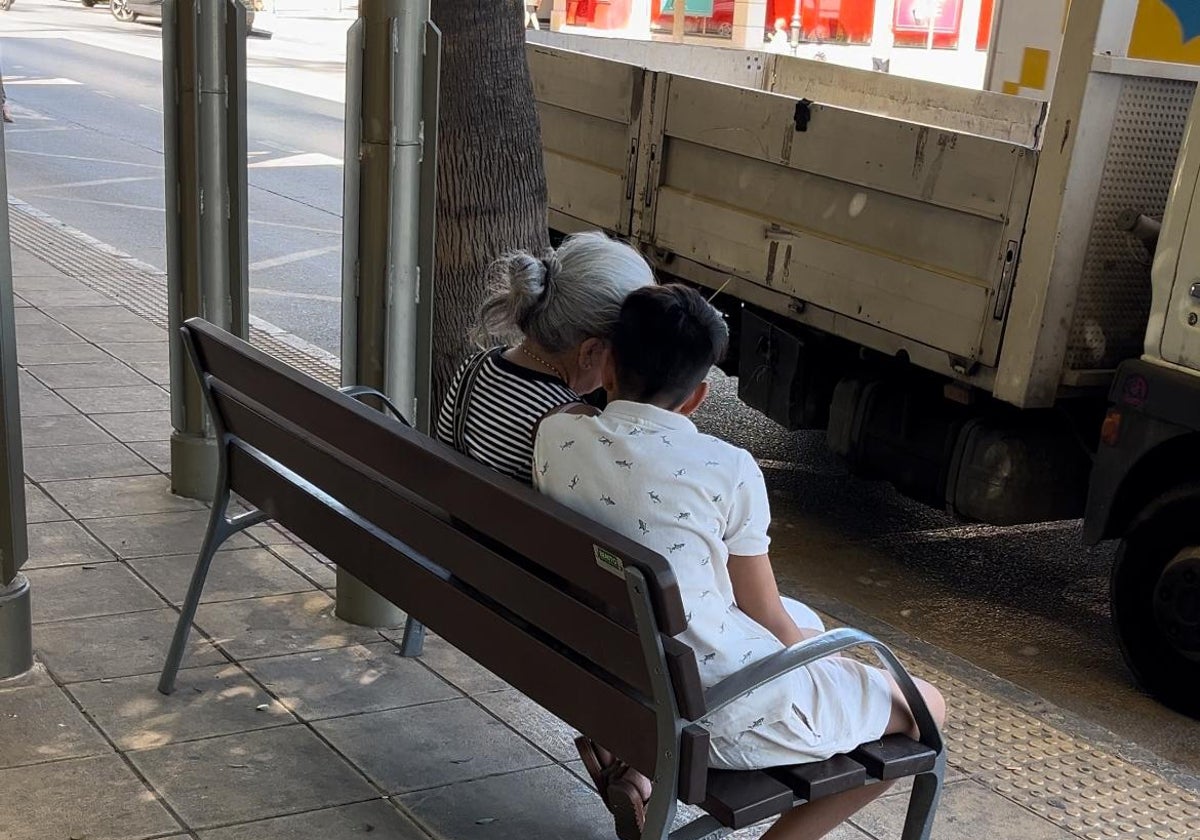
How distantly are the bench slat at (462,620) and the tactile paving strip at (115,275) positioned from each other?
12.0 ft

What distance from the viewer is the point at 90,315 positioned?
870 centimetres

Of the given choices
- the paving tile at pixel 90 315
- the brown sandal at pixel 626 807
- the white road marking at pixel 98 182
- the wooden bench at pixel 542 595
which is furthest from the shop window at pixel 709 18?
the brown sandal at pixel 626 807

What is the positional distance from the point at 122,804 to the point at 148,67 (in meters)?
24.7

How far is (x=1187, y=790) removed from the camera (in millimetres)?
4125

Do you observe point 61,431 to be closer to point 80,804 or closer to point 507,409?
point 80,804

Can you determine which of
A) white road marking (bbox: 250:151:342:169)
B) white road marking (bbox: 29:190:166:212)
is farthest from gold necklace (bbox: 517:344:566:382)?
white road marking (bbox: 250:151:342:169)

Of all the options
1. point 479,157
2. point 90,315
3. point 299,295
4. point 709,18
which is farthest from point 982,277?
point 709,18

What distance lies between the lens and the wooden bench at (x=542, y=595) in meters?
2.58

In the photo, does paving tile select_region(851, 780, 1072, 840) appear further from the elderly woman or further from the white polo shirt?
the elderly woman

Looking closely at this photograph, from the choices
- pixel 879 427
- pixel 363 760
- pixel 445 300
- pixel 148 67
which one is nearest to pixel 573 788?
pixel 363 760

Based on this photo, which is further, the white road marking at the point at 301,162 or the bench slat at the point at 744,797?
the white road marking at the point at 301,162

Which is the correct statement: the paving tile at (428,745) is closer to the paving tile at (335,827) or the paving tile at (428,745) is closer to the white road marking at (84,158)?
the paving tile at (335,827)

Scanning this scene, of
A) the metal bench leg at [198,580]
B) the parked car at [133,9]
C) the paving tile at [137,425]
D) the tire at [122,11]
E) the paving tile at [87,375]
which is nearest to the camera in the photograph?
the metal bench leg at [198,580]

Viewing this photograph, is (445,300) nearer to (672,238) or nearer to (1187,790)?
(672,238)
